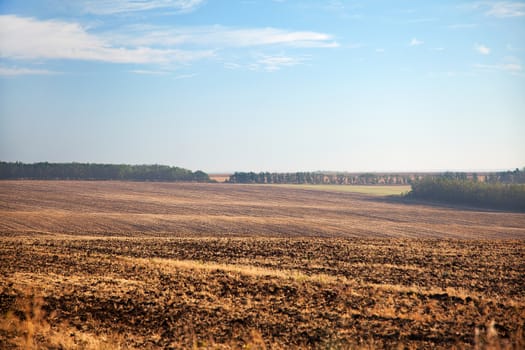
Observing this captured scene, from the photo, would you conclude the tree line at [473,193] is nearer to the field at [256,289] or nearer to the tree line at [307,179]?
the field at [256,289]

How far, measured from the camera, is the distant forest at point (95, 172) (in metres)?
107

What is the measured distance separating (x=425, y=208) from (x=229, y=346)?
187 ft

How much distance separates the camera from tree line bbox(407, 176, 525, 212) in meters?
63.0

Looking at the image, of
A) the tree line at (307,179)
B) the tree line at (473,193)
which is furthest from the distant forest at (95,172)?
the tree line at (473,193)

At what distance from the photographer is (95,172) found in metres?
114

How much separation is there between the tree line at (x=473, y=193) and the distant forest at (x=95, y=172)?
56.2 m

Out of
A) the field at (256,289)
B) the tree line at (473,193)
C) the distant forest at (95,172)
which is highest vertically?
the distant forest at (95,172)

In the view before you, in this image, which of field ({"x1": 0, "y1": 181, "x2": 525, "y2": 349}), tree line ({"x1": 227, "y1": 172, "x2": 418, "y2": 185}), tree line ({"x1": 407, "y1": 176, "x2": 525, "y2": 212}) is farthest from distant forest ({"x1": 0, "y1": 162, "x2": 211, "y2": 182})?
field ({"x1": 0, "y1": 181, "x2": 525, "y2": 349})

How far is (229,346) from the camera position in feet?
38.2

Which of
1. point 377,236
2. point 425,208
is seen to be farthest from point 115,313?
point 425,208

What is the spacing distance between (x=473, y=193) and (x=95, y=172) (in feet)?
288

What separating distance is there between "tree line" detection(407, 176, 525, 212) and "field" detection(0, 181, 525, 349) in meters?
27.2

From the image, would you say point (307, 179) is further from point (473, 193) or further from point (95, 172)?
point (473, 193)

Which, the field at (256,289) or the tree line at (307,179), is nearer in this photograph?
the field at (256,289)
